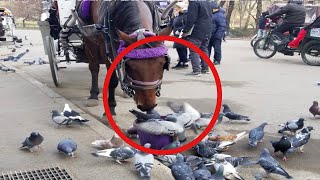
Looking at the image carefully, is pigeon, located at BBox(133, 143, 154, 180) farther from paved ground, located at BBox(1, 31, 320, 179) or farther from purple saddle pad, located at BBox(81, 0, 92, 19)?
purple saddle pad, located at BBox(81, 0, 92, 19)

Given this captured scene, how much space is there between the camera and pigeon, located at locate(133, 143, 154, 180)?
3.64 meters

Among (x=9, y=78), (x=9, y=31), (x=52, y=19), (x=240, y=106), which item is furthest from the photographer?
(x=9, y=31)

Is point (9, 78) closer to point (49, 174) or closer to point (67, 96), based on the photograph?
point (67, 96)

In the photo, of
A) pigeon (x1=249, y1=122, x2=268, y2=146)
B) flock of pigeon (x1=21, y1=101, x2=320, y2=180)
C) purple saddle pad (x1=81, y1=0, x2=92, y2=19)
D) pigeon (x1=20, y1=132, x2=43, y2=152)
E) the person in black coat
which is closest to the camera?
flock of pigeon (x1=21, y1=101, x2=320, y2=180)

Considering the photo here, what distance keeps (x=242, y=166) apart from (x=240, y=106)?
2889mm

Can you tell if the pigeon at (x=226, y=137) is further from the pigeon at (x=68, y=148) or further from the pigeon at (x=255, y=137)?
the pigeon at (x=68, y=148)

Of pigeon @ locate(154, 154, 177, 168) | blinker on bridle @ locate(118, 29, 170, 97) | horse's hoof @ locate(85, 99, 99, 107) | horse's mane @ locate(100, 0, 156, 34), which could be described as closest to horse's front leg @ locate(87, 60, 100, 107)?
horse's hoof @ locate(85, 99, 99, 107)

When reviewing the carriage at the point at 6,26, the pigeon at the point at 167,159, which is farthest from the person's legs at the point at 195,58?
the carriage at the point at 6,26

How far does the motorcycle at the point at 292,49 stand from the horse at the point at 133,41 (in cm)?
851

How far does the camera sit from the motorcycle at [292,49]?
1275 centimetres

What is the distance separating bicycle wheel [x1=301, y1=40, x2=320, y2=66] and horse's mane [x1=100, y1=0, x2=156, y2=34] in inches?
369

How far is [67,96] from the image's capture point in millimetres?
7633

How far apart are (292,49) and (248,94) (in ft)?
19.6

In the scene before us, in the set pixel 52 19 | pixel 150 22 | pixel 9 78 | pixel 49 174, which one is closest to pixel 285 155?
pixel 150 22
